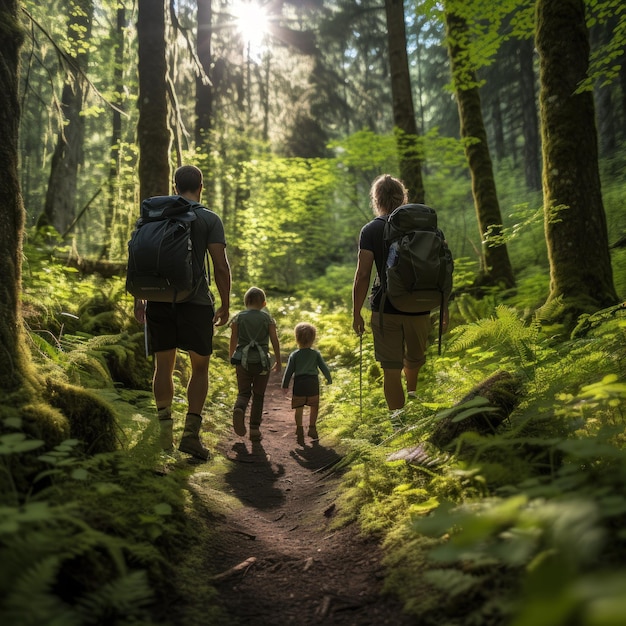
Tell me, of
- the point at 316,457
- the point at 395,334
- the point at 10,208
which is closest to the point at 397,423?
the point at 395,334

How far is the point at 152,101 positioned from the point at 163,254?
14.1ft

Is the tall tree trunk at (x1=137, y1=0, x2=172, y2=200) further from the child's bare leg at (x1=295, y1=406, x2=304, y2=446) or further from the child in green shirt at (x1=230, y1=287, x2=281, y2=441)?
the child's bare leg at (x1=295, y1=406, x2=304, y2=446)

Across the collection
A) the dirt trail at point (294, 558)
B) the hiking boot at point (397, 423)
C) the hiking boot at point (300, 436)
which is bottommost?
the dirt trail at point (294, 558)

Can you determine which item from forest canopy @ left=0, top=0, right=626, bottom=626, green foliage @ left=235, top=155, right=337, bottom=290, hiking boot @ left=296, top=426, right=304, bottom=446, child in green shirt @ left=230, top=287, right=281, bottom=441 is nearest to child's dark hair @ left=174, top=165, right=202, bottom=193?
forest canopy @ left=0, top=0, right=626, bottom=626

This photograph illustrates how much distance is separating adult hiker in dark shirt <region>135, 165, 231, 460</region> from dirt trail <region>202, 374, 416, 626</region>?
28.8 inches

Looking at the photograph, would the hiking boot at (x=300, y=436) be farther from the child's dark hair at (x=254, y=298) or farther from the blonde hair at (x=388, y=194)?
the blonde hair at (x=388, y=194)

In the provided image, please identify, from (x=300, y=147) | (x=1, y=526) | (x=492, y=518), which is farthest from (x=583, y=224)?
(x=300, y=147)

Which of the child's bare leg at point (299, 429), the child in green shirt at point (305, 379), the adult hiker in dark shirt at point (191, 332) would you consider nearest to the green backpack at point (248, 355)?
the child in green shirt at point (305, 379)

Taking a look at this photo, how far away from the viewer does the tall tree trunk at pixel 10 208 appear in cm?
278

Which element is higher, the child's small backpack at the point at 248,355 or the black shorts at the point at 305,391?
the child's small backpack at the point at 248,355

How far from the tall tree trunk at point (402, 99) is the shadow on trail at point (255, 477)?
7.06 meters

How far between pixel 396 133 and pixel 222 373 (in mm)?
6439

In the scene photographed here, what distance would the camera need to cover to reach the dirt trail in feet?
7.08

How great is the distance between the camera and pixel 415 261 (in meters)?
4.07
